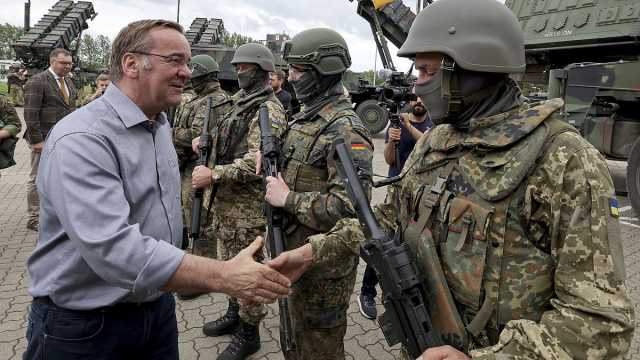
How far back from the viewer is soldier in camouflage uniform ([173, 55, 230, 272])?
15.0ft

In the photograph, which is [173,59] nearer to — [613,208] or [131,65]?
[131,65]

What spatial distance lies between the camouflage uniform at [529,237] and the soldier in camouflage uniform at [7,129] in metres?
5.03

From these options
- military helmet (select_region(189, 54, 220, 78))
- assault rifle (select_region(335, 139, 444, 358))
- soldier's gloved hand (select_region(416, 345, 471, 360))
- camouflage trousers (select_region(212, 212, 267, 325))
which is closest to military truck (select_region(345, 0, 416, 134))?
Result: military helmet (select_region(189, 54, 220, 78))

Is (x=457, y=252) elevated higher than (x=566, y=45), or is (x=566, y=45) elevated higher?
(x=566, y=45)

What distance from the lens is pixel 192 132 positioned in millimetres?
4695

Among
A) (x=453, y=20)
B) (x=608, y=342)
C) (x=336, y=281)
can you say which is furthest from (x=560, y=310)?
(x=336, y=281)

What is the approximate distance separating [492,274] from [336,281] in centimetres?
132

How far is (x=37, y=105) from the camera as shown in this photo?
5.86 metres

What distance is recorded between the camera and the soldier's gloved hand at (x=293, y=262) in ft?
A: 6.18

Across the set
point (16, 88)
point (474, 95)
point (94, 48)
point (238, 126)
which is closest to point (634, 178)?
point (238, 126)

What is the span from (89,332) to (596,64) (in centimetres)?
842

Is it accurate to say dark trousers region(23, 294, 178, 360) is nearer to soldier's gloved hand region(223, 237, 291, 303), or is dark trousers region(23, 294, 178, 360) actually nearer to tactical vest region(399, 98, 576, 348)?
soldier's gloved hand region(223, 237, 291, 303)

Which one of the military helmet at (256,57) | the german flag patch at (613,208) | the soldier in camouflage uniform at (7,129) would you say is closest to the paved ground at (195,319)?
the soldier in camouflage uniform at (7,129)

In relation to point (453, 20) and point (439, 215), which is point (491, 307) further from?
point (453, 20)
